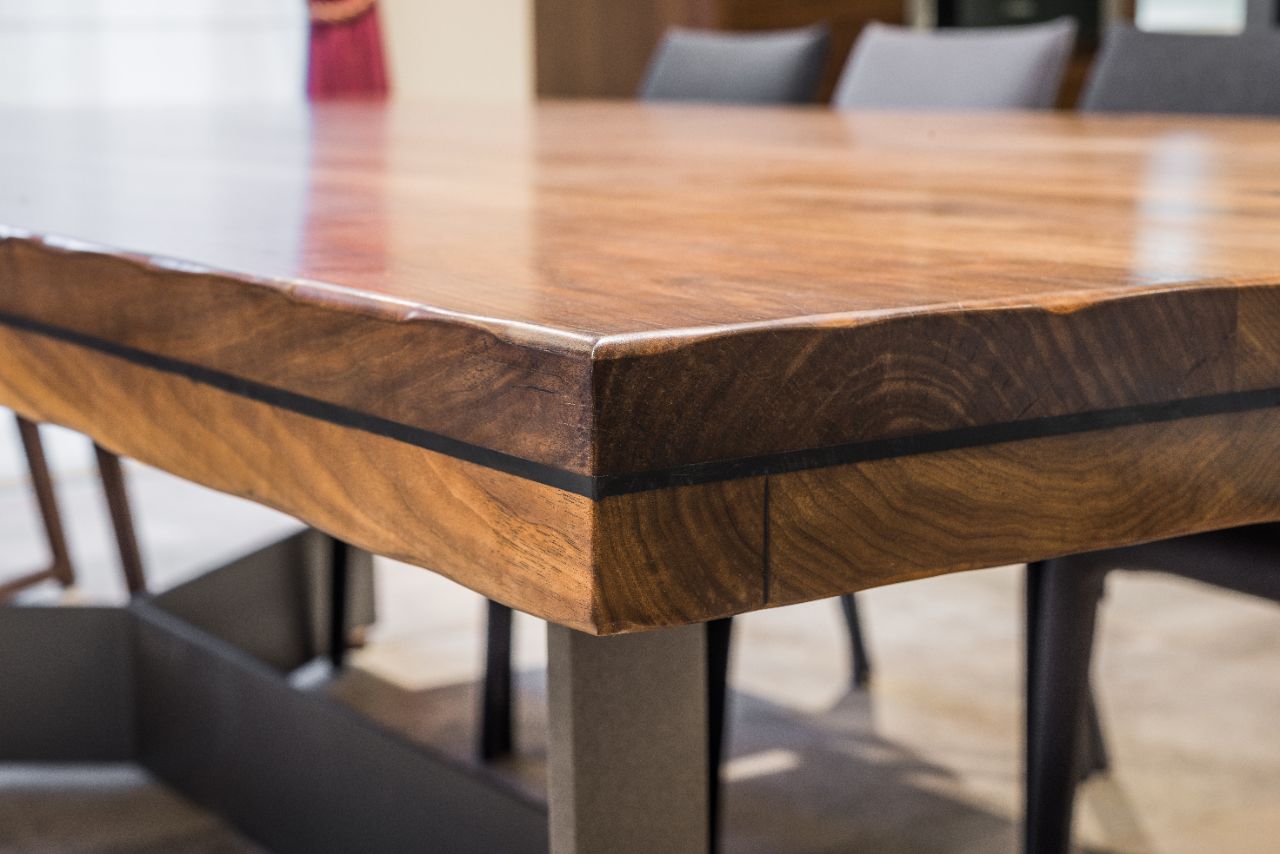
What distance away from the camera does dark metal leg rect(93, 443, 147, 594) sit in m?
1.75

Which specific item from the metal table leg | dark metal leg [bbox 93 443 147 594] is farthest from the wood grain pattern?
dark metal leg [bbox 93 443 147 594]

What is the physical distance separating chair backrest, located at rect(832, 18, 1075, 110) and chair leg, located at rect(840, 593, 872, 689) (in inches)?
30.2

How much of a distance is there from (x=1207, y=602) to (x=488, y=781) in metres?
1.62

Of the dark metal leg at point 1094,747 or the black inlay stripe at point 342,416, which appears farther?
the dark metal leg at point 1094,747

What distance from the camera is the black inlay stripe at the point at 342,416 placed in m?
Result: 0.42

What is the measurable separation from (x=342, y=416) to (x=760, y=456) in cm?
15

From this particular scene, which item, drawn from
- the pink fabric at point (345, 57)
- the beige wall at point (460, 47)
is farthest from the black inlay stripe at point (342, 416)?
the beige wall at point (460, 47)

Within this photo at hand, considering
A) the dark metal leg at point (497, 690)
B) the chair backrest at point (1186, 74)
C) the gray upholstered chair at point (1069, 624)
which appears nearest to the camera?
the gray upholstered chair at point (1069, 624)

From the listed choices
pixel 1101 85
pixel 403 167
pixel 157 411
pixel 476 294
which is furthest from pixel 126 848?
pixel 1101 85

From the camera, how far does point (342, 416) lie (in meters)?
0.50

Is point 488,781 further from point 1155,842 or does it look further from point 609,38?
point 609,38

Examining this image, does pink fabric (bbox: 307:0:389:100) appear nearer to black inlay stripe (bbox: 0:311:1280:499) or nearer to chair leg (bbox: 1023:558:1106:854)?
chair leg (bbox: 1023:558:1106:854)

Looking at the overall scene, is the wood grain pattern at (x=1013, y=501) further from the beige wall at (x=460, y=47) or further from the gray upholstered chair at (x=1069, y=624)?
the beige wall at (x=460, y=47)

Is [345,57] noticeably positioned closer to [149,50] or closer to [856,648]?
[149,50]
